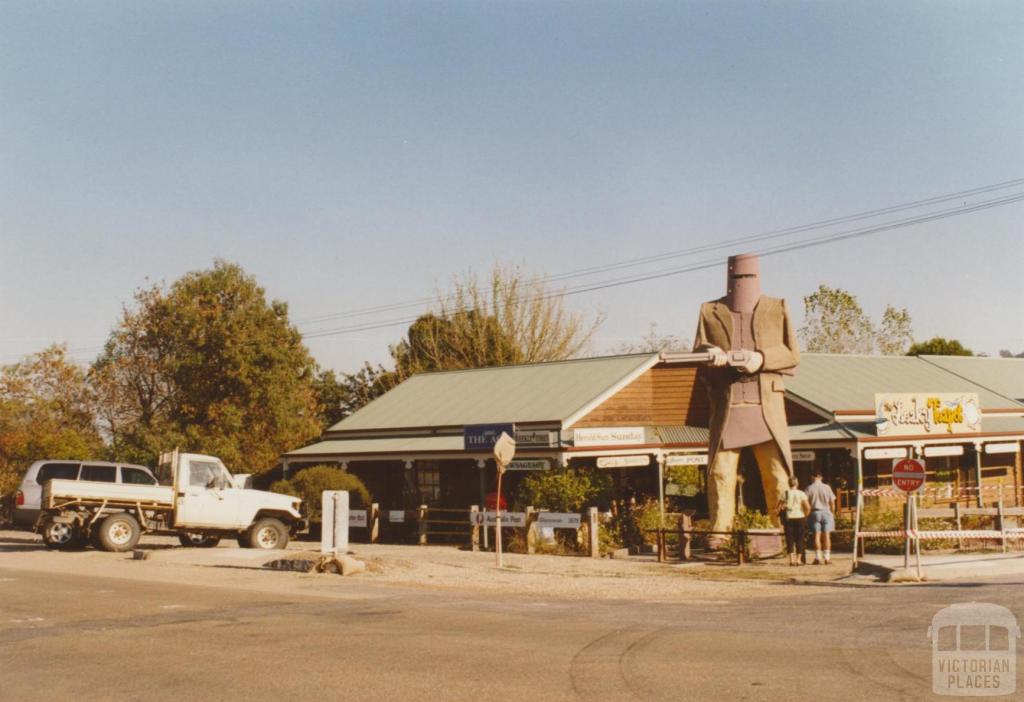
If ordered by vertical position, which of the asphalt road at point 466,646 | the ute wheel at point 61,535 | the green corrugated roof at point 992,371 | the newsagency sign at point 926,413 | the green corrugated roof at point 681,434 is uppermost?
the green corrugated roof at point 992,371

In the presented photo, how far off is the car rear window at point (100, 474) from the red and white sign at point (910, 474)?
63.8 feet

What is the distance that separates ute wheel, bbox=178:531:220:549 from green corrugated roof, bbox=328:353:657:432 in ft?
23.3

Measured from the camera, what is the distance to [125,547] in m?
26.8

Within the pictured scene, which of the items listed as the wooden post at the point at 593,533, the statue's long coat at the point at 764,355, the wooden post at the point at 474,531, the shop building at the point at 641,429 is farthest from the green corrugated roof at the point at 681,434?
the wooden post at the point at 474,531

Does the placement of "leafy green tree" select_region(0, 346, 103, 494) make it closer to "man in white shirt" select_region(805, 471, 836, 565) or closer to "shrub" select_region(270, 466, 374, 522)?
"shrub" select_region(270, 466, 374, 522)

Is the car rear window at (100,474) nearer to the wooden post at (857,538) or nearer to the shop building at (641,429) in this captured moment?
the shop building at (641,429)

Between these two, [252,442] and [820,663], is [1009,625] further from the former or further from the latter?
[252,442]

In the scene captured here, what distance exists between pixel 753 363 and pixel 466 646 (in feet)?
46.4

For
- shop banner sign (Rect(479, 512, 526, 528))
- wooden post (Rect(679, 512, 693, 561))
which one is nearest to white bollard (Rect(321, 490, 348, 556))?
shop banner sign (Rect(479, 512, 526, 528))

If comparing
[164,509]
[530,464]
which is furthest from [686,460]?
[164,509]

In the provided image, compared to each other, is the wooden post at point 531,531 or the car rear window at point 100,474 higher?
the car rear window at point 100,474

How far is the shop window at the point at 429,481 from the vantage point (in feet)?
110

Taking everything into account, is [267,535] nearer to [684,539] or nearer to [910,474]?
[684,539]

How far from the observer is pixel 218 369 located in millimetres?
48531
